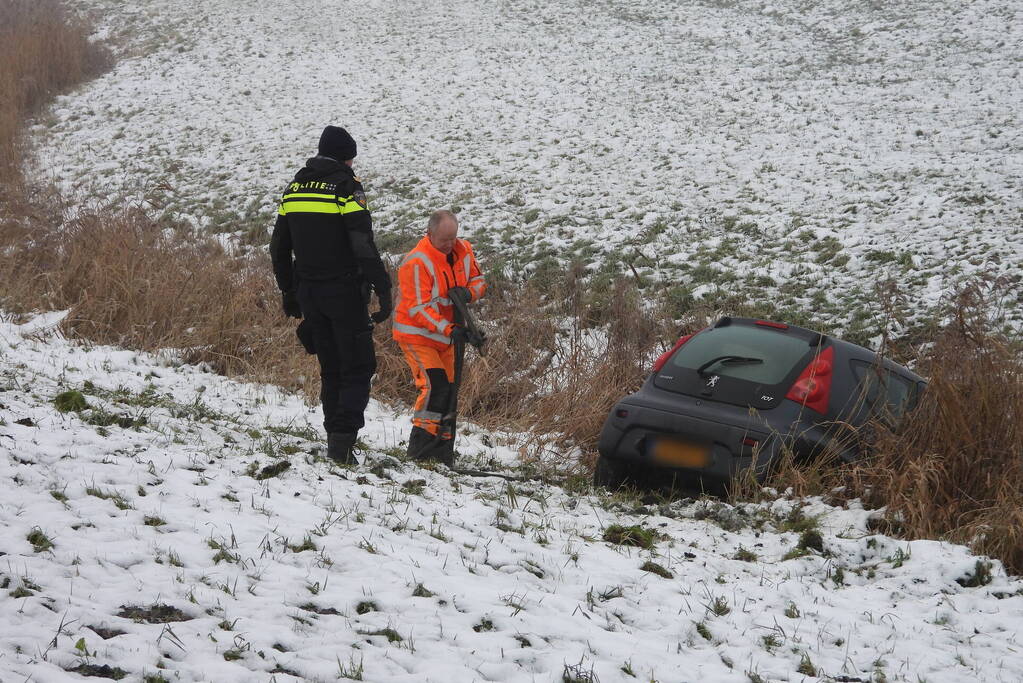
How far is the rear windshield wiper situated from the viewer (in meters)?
5.50

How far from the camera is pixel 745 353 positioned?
18.2ft

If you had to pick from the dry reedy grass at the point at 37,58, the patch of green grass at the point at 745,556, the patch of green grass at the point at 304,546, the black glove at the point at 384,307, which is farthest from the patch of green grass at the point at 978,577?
the dry reedy grass at the point at 37,58

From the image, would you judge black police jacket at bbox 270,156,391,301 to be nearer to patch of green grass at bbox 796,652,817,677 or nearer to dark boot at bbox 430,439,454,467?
dark boot at bbox 430,439,454,467

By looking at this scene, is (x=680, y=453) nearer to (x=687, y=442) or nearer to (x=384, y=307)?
(x=687, y=442)

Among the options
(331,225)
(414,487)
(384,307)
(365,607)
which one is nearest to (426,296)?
(384,307)

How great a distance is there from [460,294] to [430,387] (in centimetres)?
65

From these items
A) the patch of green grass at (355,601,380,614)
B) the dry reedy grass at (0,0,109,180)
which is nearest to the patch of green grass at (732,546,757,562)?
the patch of green grass at (355,601,380,614)

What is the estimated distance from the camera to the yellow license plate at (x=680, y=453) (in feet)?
17.3

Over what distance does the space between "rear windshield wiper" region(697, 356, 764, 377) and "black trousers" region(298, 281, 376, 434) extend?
6.72 ft

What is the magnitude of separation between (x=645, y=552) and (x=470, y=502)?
1.03 metres

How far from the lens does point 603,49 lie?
22.5 metres

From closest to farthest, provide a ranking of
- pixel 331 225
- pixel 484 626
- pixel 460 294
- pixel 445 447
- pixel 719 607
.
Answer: pixel 484 626 → pixel 719 607 → pixel 331 225 → pixel 460 294 → pixel 445 447

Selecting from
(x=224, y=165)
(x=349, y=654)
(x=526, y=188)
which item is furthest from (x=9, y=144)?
(x=349, y=654)

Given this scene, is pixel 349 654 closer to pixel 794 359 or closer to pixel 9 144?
pixel 794 359
